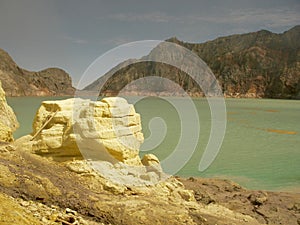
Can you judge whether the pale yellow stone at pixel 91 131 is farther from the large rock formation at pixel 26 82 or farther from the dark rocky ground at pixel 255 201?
the large rock formation at pixel 26 82

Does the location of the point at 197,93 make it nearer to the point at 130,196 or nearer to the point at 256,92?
the point at 256,92

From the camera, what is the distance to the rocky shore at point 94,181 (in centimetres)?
474

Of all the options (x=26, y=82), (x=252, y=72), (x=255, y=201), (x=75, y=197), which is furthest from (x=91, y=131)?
(x=26, y=82)

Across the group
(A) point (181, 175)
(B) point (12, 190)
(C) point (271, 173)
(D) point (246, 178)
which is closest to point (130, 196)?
(B) point (12, 190)

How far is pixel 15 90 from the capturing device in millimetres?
136750

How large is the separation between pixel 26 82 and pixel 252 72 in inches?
4780

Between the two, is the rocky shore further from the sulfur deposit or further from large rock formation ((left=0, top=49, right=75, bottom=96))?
large rock formation ((left=0, top=49, right=75, bottom=96))

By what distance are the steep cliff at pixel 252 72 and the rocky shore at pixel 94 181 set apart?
4526 inches

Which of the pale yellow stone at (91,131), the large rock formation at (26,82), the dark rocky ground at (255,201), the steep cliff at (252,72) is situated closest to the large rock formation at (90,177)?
the pale yellow stone at (91,131)

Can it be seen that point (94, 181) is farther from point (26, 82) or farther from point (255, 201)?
point (26, 82)

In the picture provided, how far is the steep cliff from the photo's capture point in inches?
5098

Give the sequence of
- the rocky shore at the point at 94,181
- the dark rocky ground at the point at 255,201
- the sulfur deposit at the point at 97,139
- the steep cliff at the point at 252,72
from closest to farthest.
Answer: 1. the rocky shore at the point at 94,181
2. the sulfur deposit at the point at 97,139
3. the dark rocky ground at the point at 255,201
4. the steep cliff at the point at 252,72

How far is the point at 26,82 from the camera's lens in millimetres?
153750

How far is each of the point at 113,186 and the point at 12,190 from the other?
90.2 inches
